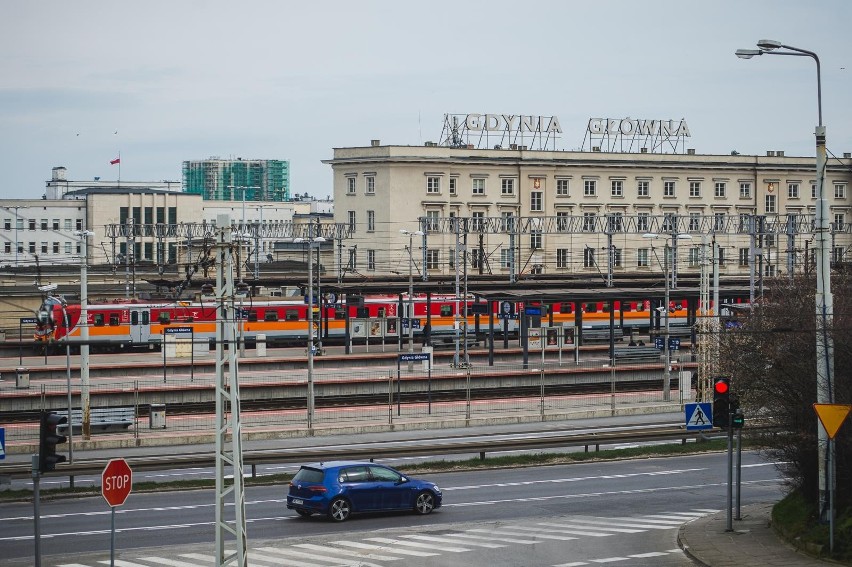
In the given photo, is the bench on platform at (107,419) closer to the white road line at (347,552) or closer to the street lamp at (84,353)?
the street lamp at (84,353)

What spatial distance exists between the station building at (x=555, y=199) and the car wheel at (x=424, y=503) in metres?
60.8

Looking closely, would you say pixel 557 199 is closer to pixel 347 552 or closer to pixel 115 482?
pixel 347 552

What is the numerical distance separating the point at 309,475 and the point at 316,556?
4.30 m

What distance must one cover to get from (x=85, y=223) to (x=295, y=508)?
3571 inches

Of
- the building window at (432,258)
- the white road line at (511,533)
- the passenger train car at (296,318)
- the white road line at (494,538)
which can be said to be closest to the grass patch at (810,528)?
the white road line at (511,533)

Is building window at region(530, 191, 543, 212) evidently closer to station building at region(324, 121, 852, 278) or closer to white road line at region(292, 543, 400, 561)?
station building at region(324, 121, 852, 278)

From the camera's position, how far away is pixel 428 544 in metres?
26.1

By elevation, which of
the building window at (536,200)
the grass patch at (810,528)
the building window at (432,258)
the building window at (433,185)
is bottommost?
the grass patch at (810,528)

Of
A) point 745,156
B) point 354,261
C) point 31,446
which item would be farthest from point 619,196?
point 31,446

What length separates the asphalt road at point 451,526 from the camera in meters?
24.8

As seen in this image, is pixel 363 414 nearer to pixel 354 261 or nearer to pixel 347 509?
pixel 347 509

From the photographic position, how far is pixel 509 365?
211 feet

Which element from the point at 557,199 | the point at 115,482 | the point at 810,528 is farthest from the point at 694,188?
the point at 115,482

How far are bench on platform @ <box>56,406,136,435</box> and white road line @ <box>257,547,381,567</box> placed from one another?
20.2m
